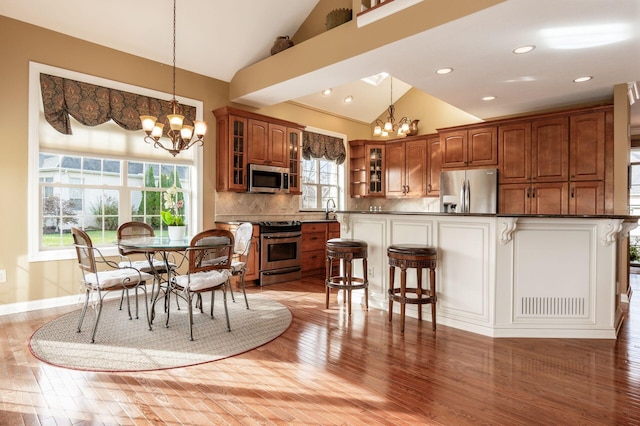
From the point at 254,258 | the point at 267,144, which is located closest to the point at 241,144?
the point at 267,144

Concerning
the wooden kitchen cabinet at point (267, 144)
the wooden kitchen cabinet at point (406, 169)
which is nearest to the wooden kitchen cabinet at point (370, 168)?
the wooden kitchen cabinet at point (406, 169)

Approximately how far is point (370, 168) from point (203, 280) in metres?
5.10

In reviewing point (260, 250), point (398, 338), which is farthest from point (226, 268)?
point (260, 250)

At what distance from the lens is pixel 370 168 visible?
753 cm

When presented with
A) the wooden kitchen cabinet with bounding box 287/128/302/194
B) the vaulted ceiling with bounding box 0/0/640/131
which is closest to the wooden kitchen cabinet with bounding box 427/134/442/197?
the vaulted ceiling with bounding box 0/0/640/131

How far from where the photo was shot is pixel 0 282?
3740mm

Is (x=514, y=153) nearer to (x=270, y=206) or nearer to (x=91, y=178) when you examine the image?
(x=270, y=206)

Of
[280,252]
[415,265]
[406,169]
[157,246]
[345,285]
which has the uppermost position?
[406,169]

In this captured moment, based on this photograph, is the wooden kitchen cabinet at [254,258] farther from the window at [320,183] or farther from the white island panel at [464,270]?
the white island panel at [464,270]

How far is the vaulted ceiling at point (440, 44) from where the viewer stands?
3004 millimetres

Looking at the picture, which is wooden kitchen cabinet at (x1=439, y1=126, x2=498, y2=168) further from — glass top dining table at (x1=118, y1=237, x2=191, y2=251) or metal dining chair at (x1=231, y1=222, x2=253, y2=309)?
glass top dining table at (x1=118, y1=237, x2=191, y2=251)

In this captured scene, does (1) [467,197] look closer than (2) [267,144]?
No

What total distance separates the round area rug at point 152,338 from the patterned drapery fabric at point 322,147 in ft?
11.7

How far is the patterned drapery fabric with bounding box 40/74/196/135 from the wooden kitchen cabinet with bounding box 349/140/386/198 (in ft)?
13.1
